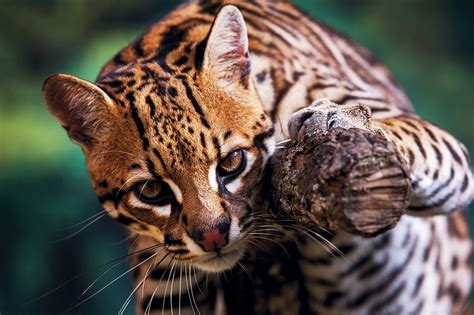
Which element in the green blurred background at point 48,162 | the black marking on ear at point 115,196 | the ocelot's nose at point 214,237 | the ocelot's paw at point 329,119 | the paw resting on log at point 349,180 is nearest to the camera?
the paw resting on log at point 349,180

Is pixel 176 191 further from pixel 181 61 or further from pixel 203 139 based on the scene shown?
pixel 181 61

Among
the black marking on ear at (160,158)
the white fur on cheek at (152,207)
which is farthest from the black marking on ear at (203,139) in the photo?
the white fur on cheek at (152,207)

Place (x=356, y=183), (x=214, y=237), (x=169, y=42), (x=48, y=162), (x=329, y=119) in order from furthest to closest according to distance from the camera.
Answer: (x=48, y=162) → (x=169, y=42) → (x=214, y=237) → (x=329, y=119) → (x=356, y=183)

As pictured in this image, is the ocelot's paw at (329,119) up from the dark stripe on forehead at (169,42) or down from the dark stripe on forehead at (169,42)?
down

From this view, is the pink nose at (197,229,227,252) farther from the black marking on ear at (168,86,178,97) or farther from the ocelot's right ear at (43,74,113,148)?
the ocelot's right ear at (43,74,113,148)

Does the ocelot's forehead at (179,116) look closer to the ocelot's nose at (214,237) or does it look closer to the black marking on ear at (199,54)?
the black marking on ear at (199,54)

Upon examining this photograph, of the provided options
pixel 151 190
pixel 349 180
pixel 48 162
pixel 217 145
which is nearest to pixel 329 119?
pixel 349 180
